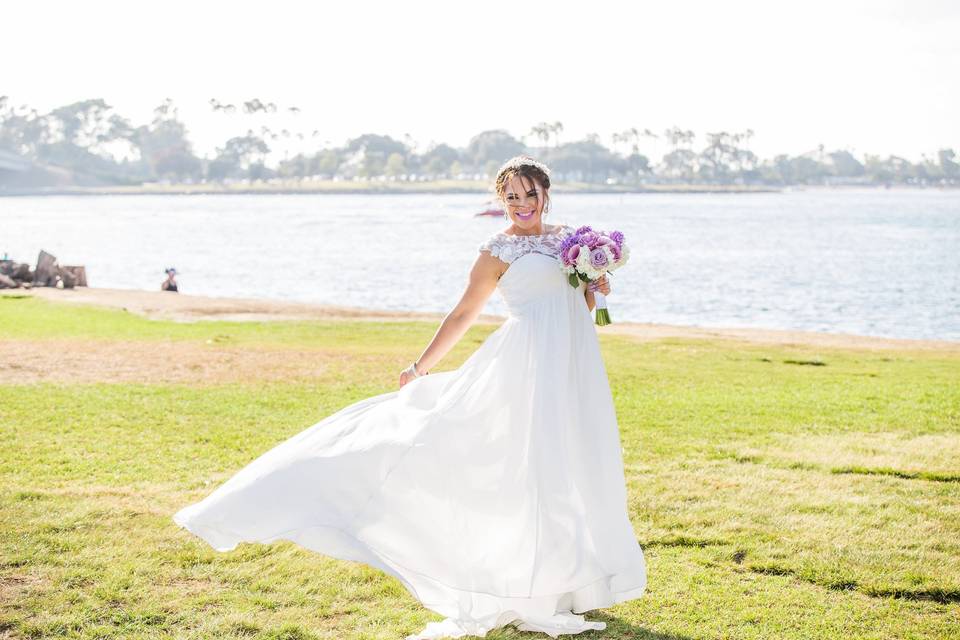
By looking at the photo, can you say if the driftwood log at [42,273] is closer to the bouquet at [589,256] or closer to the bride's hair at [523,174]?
the bride's hair at [523,174]

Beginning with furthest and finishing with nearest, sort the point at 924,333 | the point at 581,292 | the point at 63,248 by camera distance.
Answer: the point at 63,248, the point at 924,333, the point at 581,292

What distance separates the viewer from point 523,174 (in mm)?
5199

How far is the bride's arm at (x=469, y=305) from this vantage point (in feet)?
17.3

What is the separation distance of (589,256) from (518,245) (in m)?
0.42

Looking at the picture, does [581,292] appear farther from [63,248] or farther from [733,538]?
[63,248]

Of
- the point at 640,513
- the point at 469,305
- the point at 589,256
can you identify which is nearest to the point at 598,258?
the point at 589,256

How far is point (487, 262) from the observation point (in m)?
5.25

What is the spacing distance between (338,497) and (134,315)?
17472 millimetres

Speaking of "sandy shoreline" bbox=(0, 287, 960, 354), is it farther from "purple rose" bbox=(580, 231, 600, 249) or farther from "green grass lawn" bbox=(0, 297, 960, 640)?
"purple rose" bbox=(580, 231, 600, 249)

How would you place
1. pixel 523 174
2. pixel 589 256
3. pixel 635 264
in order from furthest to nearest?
pixel 635 264, pixel 523 174, pixel 589 256

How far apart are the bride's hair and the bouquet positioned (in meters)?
0.29

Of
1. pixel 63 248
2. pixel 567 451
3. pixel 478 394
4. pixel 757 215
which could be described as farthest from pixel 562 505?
pixel 757 215

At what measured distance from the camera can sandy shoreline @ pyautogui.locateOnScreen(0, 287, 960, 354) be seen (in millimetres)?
21750

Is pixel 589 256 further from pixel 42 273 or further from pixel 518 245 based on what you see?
pixel 42 273
